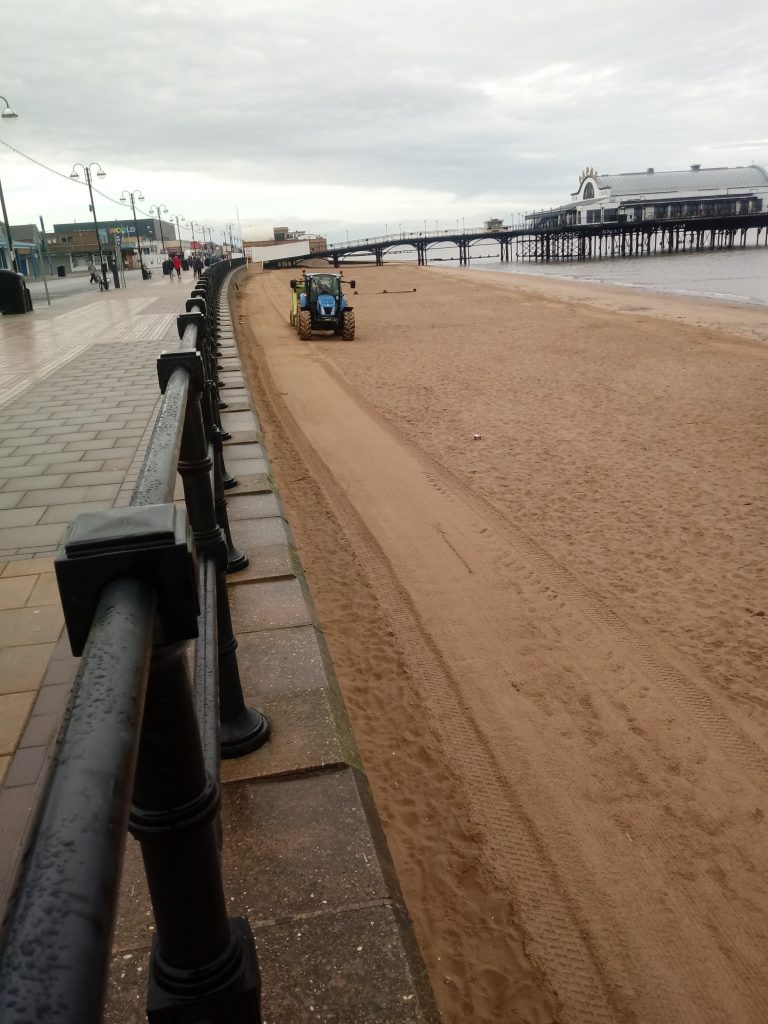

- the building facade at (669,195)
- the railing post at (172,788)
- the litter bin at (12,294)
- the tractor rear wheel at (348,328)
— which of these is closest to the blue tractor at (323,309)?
the tractor rear wheel at (348,328)

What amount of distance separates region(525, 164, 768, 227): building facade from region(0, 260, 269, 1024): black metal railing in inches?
4597

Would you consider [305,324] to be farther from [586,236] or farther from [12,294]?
[586,236]

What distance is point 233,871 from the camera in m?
2.53

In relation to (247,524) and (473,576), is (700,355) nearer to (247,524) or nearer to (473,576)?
(473,576)

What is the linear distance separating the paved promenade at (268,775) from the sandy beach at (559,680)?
23.7 inches

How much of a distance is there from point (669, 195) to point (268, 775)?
12630 cm

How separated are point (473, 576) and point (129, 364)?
911 cm

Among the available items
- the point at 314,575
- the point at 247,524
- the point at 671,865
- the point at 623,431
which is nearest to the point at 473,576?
the point at 314,575

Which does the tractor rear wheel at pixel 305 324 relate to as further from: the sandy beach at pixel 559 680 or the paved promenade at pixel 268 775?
the paved promenade at pixel 268 775

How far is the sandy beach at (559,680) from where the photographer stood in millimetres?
2992

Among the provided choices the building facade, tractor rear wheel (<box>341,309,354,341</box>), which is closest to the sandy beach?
tractor rear wheel (<box>341,309,354,341</box>)

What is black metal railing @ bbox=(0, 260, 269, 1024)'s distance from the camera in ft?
1.84

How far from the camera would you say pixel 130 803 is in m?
0.70

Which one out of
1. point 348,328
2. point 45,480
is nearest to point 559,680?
point 45,480
